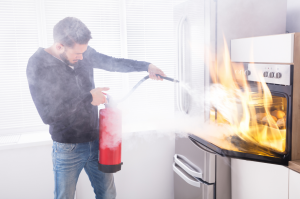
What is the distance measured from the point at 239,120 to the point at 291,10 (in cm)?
88

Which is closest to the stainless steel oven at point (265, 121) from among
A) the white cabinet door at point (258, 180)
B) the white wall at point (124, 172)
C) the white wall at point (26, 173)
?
the white cabinet door at point (258, 180)

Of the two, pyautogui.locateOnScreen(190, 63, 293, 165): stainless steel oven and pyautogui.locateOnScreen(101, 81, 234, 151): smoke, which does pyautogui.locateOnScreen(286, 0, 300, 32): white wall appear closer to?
pyautogui.locateOnScreen(190, 63, 293, 165): stainless steel oven

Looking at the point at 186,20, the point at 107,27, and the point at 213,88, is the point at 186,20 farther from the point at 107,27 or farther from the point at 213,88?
the point at 107,27

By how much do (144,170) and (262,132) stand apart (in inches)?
41.2

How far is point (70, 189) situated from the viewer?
143 centimetres

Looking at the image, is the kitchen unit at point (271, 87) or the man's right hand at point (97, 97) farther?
the man's right hand at point (97, 97)

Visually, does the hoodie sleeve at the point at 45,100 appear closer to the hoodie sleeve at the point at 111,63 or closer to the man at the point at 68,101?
the man at the point at 68,101

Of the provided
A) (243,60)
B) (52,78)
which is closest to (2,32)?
(52,78)

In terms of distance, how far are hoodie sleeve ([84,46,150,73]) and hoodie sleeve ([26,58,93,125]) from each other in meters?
0.34

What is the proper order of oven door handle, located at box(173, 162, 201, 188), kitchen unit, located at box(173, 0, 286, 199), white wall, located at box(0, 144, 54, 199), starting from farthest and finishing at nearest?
white wall, located at box(0, 144, 54, 199)
oven door handle, located at box(173, 162, 201, 188)
kitchen unit, located at box(173, 0, 286, 199)

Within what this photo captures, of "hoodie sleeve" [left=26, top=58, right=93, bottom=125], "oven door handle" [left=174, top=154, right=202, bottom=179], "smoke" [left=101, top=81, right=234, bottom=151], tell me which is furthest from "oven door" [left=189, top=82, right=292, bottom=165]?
"hoodie sleeve" [left=26, top=58, right=93, bottom=125]

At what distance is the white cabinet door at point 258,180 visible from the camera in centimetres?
127

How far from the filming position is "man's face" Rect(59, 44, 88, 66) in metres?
1.38

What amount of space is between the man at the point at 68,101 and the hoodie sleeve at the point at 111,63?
50 millimetres
